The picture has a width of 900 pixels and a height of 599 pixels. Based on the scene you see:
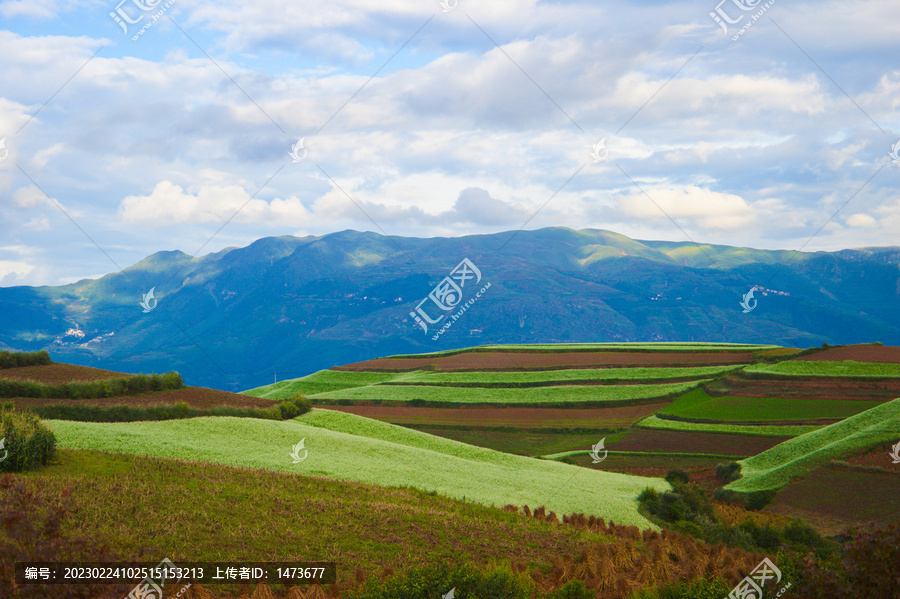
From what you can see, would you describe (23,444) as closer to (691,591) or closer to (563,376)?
(691,591)

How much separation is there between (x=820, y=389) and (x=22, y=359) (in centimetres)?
6171

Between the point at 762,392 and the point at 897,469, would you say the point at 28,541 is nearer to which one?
the point at 897,469

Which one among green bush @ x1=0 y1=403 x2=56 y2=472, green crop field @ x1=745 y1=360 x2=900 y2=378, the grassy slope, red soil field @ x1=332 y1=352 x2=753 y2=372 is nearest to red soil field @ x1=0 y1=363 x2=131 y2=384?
the grassy slope

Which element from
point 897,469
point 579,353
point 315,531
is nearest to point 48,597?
point 315,531

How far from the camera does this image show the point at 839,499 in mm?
27656

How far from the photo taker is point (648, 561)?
1312 centimetres

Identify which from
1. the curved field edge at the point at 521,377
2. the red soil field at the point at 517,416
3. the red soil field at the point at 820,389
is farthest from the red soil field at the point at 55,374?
the red soil field at the point at 820,389

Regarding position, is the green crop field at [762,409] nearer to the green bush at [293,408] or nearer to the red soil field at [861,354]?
the red soil field at [861,354]

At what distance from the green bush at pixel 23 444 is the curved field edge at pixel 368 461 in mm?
2819

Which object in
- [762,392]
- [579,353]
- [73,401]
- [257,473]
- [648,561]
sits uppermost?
[579,353]

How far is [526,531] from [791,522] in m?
15.1

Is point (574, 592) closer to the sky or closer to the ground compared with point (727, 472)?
closer to the ground

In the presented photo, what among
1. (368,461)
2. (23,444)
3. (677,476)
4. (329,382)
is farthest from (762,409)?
(329,382)

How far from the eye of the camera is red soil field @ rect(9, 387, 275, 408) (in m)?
27.2
